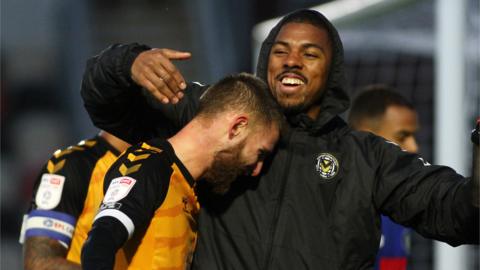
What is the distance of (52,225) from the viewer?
440 centimetres

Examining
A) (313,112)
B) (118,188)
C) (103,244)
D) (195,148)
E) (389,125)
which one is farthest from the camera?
(389,125)

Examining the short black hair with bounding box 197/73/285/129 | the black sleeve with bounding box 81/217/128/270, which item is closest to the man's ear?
the short black hair with bounding box 197/73/285/129

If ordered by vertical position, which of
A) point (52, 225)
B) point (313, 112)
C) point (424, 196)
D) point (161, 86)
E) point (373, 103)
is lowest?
point (52, 225)

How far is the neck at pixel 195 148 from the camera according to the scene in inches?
137

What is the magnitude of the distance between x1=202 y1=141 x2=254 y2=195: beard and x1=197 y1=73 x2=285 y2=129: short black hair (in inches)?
4.9

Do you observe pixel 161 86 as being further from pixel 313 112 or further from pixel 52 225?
pixel 52 225

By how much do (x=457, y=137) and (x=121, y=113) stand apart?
7.23ft

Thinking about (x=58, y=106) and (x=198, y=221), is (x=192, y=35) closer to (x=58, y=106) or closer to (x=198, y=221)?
(x=58, y=106)

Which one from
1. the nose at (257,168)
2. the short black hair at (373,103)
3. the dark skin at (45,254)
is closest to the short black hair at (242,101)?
the nose at (257,168)

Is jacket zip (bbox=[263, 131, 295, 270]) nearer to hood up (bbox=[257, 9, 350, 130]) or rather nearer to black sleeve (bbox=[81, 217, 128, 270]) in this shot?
hood up (bbox=[257, 9, 350, 130])

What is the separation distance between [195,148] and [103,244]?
0.58 metres

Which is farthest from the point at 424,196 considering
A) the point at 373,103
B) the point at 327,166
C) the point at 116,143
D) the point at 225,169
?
the point at 373,103

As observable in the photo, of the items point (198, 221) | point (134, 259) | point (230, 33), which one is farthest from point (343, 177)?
point (230, 33)

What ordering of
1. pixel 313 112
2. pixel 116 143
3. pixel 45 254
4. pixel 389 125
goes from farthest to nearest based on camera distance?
pixel 389 125 → pixel 116 143 → pixel 45 254 → pixel 313 112
